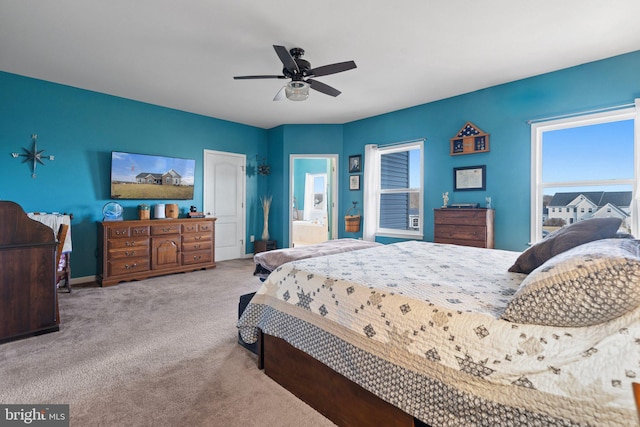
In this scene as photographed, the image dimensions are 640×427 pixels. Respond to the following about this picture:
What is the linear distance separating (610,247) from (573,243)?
43cm

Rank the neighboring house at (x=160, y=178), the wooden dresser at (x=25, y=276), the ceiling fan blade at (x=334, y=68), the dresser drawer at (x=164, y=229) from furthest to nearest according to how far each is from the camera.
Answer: the neighboring house at (x=160, y=178)
the dresser drawer at (x=164, y=229)
the ceiling fan blade at (x=334, y=68)
the wooden dresser at (x=25, y=276)

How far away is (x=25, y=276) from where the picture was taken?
246cm

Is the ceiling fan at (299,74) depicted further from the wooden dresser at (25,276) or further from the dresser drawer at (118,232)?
the dresser drawer at (118,232)

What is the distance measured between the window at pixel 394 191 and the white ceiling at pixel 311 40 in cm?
120

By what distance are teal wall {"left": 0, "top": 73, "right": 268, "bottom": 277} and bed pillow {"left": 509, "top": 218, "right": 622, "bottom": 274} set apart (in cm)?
502

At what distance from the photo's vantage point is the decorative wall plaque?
13.2ft

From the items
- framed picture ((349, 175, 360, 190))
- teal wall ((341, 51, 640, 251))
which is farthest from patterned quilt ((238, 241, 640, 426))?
framed picture ((349, 175, 360, 190))

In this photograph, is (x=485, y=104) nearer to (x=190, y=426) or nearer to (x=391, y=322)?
(x=391, y=322)

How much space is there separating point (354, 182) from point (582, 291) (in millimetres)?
4764

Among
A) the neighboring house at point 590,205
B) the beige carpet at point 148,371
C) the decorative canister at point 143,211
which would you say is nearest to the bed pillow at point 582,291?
the beige carpet at point 148,371

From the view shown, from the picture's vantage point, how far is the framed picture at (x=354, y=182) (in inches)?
220

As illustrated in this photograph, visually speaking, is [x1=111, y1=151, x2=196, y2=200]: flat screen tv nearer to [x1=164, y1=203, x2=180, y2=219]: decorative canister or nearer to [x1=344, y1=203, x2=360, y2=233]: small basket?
[x1=164, y1=203, x2=180, y2=219]: decorative canister

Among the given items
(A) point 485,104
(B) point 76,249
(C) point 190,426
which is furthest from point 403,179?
(B) point 76,249

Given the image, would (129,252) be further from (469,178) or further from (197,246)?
(469,178)
